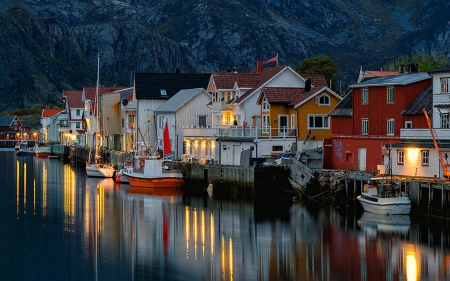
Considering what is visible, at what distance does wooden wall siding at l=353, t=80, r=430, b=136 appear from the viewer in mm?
70688

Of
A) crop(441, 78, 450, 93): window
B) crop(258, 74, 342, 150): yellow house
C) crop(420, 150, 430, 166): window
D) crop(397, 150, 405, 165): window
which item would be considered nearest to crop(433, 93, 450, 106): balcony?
crop(441, 78, 450, 93): window

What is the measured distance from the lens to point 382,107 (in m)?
72.9

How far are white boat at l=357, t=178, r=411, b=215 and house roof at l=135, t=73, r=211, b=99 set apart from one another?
51.3 metres

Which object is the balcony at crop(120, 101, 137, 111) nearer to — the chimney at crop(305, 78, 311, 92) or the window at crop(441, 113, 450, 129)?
the chimney at crop(305, 78, 311, 92)

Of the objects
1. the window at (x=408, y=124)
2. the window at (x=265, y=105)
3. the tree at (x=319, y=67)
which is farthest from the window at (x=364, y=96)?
the tree at (x=319, y=67)

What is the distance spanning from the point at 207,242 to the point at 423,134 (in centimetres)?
1896

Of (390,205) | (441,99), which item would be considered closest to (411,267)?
(390,205)

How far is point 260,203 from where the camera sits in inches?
2869

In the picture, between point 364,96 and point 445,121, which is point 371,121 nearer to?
point 364,96

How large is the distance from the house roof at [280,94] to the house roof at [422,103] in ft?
57.6

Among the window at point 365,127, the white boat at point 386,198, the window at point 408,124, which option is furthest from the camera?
the window at point 365,127

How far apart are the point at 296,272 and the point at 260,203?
85.7 feet

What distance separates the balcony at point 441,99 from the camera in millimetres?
65438

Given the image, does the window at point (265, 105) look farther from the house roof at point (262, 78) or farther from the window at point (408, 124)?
the window at point (408, 124)
